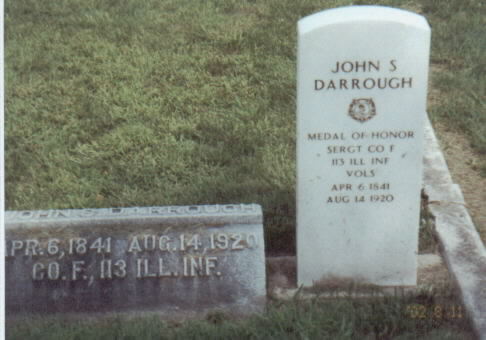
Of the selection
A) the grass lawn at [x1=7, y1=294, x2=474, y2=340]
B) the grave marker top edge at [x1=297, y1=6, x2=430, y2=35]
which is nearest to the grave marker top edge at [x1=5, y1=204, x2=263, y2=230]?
the grass lawn at [x1=7, y1=294, x2=474, y2=340]

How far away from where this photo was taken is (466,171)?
15.0 feet

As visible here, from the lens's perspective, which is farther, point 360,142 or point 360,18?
point 360,142

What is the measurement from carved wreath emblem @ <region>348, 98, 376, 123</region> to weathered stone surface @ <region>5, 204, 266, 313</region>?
0.62 m

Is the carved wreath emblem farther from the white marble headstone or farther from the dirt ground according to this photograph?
the dirt ground

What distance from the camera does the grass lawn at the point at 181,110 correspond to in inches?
128

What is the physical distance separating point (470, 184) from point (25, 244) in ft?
8.30

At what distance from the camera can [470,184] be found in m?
4.43

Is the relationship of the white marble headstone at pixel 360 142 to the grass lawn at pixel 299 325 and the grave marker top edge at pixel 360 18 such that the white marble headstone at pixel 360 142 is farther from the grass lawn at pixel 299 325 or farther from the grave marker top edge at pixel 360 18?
the grass lawn at pixel 299 325

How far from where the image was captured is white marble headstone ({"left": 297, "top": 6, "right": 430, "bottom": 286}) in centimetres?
308

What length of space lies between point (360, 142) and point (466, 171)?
1.56 m

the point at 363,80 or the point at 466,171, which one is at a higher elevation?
the point at 363,80

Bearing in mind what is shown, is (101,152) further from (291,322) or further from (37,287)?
(291,322)
